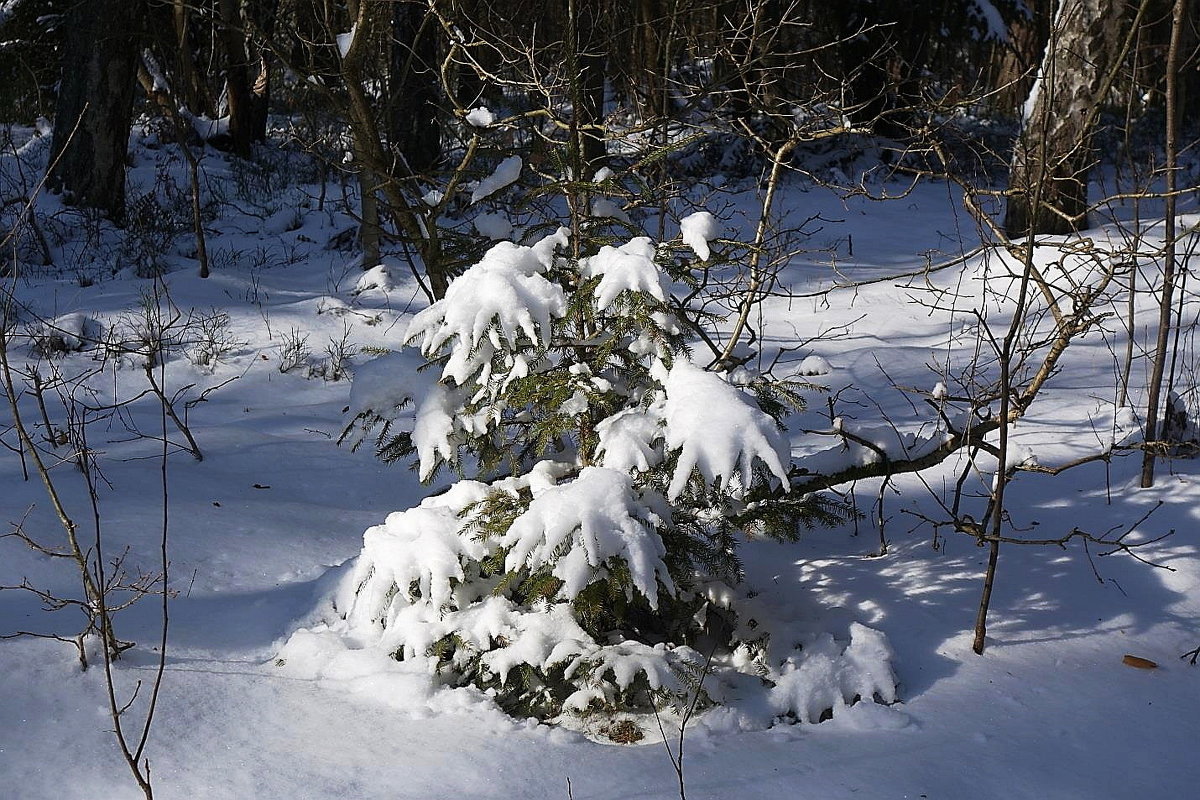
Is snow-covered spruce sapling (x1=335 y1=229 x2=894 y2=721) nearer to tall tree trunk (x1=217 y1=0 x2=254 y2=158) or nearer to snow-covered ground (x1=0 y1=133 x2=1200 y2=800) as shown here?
snow-covered ground (x1=0 y1=133 x2=1200 y2=800)

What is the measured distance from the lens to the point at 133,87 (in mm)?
8375

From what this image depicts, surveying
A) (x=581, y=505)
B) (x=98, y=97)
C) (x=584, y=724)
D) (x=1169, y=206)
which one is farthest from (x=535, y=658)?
(x=98, y=97)

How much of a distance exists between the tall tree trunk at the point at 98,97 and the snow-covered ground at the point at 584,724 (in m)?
4.43

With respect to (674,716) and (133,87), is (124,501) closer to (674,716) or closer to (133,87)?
(674,716)

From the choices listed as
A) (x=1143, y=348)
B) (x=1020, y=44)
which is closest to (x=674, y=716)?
(x=1143, y=348)

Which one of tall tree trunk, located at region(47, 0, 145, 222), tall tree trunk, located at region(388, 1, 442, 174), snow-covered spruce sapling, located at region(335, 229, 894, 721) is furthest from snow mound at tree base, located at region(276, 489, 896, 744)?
tall tree trunk, located at region(47, 0, 145, 222)

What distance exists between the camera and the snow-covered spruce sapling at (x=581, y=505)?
2322mm

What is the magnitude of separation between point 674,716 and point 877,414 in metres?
2.62

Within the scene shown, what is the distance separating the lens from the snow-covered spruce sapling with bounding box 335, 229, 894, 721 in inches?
91.4

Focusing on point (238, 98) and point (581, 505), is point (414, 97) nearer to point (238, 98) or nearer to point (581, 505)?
point (238, 98)

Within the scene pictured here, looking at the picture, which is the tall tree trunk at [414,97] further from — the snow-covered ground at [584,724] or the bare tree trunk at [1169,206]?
the bare tree trunk at [1169,206]

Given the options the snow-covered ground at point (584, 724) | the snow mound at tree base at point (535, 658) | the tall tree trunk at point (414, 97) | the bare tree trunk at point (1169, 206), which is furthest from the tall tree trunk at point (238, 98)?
the bare tree trunk at point (1169, 206)

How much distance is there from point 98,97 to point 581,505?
7.78 m

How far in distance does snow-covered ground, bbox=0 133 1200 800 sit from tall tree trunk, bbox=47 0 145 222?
443 centimetres
